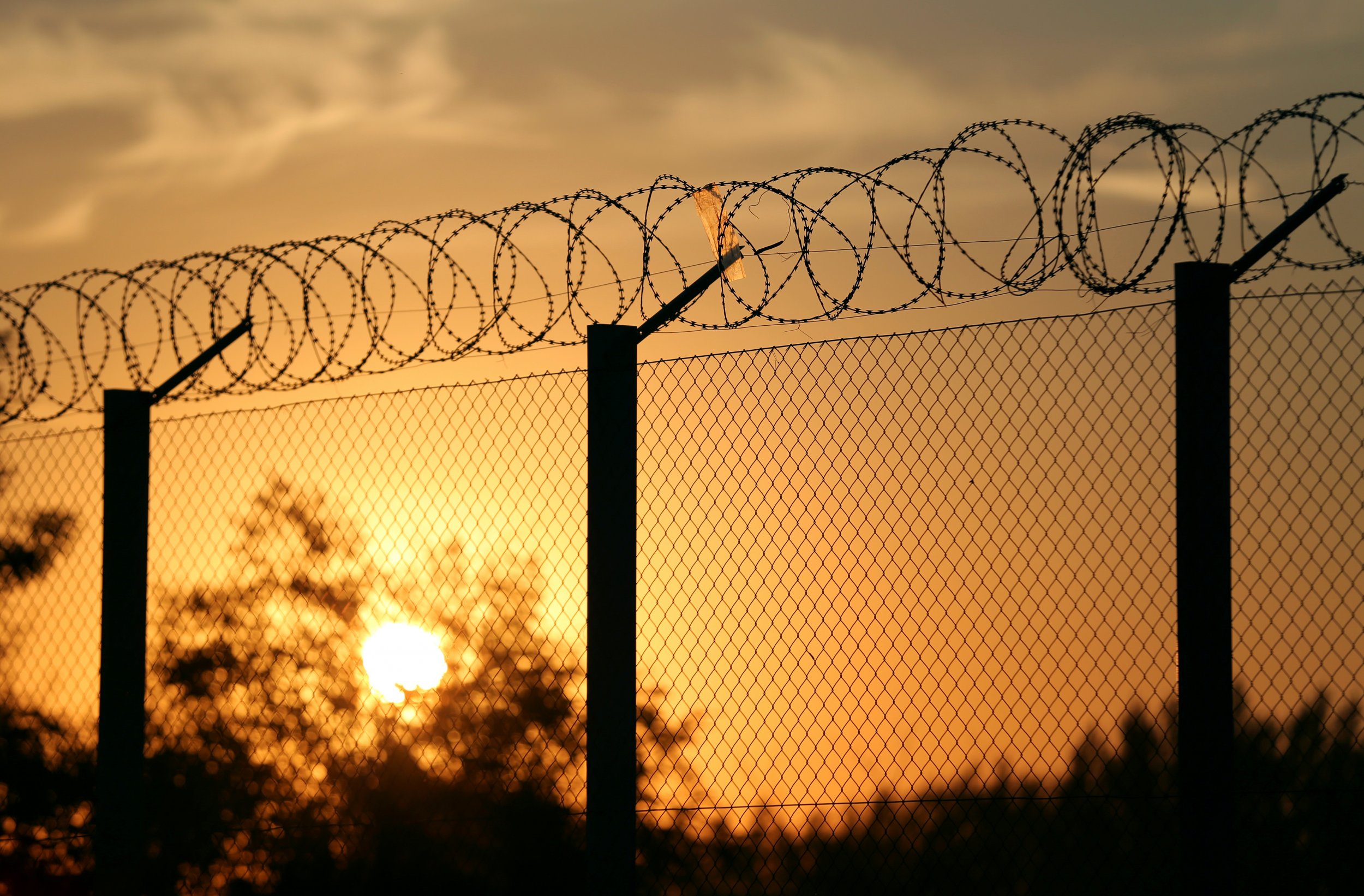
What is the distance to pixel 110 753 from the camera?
577 cm

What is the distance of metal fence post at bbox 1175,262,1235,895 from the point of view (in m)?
3.72

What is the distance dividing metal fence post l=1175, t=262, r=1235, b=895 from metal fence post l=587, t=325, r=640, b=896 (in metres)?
1.84

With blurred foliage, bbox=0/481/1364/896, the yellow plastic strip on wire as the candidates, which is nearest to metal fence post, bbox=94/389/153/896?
blurred foliage, bbox=0/481/1364/896

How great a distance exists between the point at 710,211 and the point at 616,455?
106 centimetres

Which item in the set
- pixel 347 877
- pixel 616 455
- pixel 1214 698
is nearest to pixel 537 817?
pixel 347 877

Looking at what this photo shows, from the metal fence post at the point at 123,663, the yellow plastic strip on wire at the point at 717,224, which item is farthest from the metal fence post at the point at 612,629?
the metal fence post at the point at 123,663

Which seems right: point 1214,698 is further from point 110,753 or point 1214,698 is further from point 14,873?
point 14,873

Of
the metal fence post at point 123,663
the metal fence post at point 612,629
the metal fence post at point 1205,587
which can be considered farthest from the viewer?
the metal fence post at point 123,663

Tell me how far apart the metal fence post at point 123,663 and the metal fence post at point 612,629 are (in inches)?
102

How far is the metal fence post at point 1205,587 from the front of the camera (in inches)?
147

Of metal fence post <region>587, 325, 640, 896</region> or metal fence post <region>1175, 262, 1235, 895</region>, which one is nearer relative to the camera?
metal fence post <region>1175, 262, 1235, 895</region>

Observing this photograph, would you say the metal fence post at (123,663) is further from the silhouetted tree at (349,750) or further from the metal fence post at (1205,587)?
the metal fence post at (1205,587)

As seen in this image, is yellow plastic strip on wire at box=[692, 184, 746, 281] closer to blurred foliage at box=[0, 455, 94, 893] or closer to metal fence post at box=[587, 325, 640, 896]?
metal fence post at box=[587, 325, 640, 896]

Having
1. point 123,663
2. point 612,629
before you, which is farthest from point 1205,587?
point 123,663
